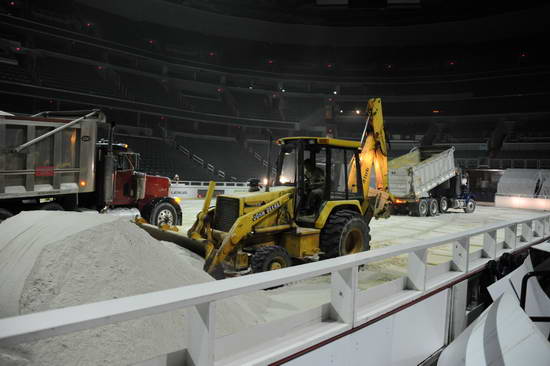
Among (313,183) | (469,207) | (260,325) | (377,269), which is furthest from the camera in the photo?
(469,207)

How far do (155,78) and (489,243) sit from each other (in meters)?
36.7

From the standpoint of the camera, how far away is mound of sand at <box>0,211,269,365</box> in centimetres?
212

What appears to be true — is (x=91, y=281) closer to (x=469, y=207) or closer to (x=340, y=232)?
(x=340, y=232)

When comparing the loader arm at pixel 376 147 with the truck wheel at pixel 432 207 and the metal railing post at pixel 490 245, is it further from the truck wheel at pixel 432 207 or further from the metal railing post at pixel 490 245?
the truck wheel at pixel 432 207

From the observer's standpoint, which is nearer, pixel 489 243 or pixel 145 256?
pixel 145 256

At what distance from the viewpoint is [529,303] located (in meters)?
3.94

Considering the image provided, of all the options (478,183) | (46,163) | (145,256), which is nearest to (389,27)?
(478,183)

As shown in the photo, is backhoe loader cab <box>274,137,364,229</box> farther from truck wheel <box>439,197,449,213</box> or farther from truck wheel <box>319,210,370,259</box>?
truck wheel <box>439,197,449,213</box>

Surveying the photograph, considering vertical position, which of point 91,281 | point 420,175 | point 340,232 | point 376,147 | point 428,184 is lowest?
point 340,232

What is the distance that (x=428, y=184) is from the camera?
56.3 ft

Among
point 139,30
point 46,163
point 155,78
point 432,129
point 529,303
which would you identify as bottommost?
point 529,303

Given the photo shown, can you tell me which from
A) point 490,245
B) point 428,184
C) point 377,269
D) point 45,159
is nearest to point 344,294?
point 490,245

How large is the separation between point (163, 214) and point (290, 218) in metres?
5.25

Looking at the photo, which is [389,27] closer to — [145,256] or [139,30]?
[139,30]
